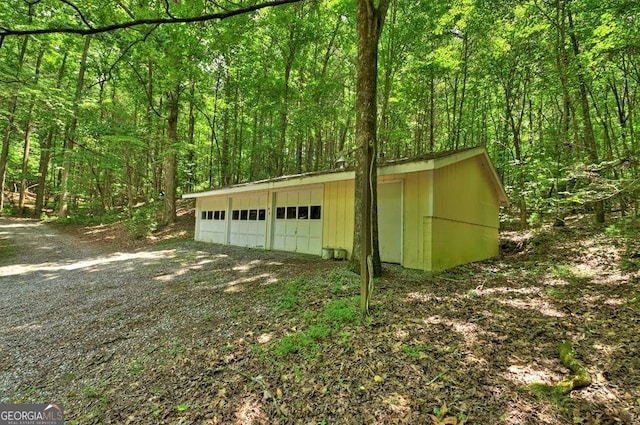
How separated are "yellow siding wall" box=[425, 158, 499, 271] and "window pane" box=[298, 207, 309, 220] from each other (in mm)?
4102

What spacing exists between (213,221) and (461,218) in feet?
35.0

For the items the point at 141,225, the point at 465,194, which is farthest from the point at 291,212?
the point at 141,225

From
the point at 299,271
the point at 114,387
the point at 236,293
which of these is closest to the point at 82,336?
the point at 114,387

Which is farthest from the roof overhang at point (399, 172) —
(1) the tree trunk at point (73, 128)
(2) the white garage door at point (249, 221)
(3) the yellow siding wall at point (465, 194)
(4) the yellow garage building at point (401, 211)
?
(1) the tree trunk at point (73, 128)

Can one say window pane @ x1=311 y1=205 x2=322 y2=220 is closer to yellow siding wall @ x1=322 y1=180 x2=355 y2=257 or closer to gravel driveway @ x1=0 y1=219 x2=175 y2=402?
yellow siding wall @ x1=322 y1=180 x2=355 y2=257

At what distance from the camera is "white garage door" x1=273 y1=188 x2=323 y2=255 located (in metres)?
9.03

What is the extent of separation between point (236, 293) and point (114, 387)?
2.40m

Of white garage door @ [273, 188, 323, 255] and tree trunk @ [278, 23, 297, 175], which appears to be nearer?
white garage door @ [273, 188, 323, 255]

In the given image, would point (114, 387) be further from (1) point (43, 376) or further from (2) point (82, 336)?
(2) point (82, 336)

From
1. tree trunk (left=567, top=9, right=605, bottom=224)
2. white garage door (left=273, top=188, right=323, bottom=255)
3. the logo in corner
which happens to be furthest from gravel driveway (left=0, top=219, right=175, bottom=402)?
tree trunk (left=567, top=9, right=605, bottom=224)

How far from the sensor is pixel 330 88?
46.9ft

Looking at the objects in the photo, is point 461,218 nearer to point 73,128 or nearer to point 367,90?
point 367,90

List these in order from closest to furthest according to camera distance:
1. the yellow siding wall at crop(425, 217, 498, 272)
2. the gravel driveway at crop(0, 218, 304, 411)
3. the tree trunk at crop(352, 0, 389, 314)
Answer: the gravel driveway at crop(0, 218, 304, 411)
the tree trunk at crop(352, 0, 389, 314)
the yellow siding wall at crop(425, 217, 498, 272)

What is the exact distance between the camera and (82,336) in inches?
153
